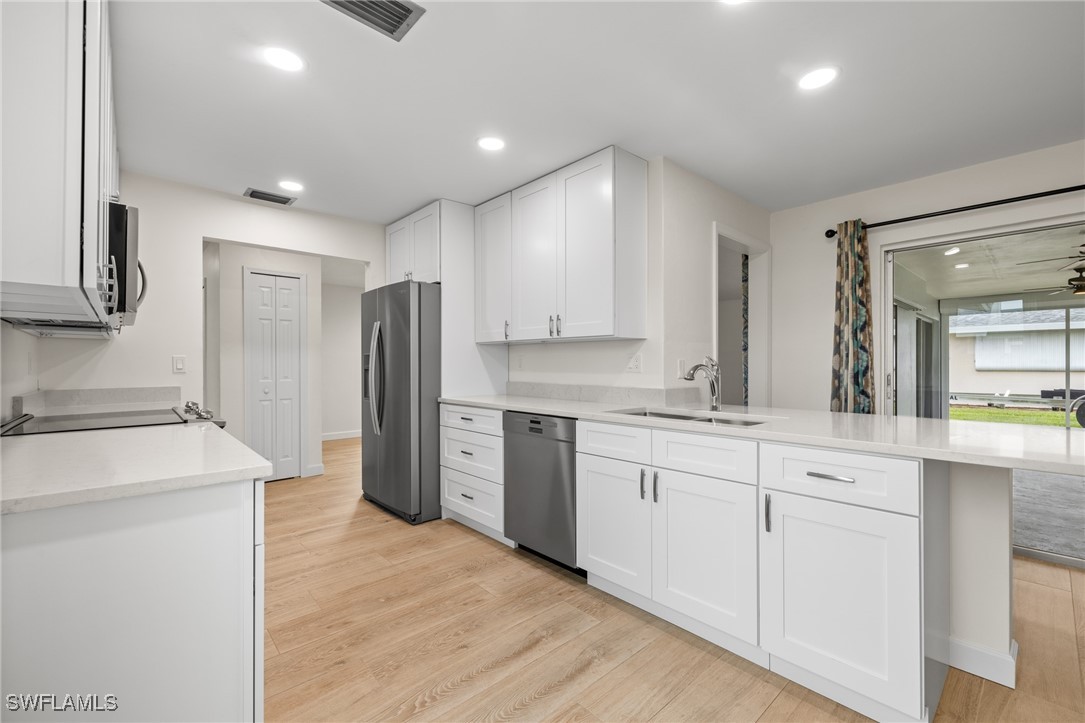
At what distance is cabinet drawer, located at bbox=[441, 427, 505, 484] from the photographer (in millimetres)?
3096

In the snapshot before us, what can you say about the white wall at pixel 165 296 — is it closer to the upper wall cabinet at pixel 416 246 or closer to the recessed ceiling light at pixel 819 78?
the upper wall cabinet at pixel 416 246

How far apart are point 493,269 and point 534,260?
497mm

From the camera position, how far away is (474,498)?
3.31m

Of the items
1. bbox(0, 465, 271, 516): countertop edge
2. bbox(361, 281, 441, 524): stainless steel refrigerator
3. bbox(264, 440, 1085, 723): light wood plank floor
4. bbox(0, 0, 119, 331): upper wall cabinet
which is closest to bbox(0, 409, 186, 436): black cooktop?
bbox(264, 440, 1085, 723): light wood plank floor

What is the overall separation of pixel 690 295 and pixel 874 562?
1.87 meters

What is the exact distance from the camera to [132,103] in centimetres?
230

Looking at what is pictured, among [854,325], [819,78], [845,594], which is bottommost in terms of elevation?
[845,594]

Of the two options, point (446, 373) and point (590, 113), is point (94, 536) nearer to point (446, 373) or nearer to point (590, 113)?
point (590, 113)

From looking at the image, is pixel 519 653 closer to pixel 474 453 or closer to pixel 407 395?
pixel 474 453

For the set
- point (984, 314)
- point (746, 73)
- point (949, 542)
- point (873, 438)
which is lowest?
point (949, 542)

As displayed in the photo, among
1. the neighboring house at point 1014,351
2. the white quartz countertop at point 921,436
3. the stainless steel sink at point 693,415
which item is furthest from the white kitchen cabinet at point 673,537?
the neighboring house at point 1014,351

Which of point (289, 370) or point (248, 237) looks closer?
point (248, 237)

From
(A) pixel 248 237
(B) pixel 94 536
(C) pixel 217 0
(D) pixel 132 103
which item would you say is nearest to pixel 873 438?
(B) pixel 94 536

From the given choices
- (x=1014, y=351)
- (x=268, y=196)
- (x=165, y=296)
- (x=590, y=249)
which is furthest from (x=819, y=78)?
(x=165, y=296)
